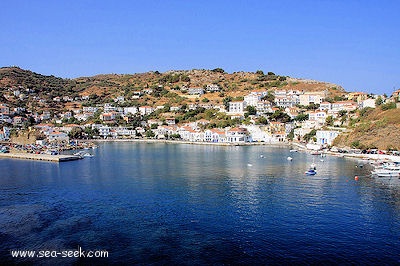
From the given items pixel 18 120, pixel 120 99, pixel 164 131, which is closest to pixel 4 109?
pixel 18 120

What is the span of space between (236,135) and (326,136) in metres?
11.7

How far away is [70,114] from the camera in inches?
2552

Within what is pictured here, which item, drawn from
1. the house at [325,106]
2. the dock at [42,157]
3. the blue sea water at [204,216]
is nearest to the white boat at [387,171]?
the blue sea water at [204,216]

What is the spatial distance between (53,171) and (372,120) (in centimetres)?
3056

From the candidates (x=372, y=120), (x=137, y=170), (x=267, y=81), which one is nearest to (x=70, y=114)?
(x=267, y=81)

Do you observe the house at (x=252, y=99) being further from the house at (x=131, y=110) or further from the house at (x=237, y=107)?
the house at (x=131, y=110)

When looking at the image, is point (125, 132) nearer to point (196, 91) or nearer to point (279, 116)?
point (196, 91)

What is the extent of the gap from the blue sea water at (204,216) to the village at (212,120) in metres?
20.6

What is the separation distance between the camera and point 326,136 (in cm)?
3984

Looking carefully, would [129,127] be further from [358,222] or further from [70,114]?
[358,222]

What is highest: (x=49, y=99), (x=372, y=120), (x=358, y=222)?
(x=49, y=99)

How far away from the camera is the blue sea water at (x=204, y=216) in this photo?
10.6 m

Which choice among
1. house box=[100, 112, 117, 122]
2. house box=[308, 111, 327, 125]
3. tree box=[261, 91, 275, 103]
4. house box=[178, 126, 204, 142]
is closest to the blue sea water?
house box=[308, 111, 327, 125]

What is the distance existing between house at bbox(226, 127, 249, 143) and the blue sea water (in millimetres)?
22820
